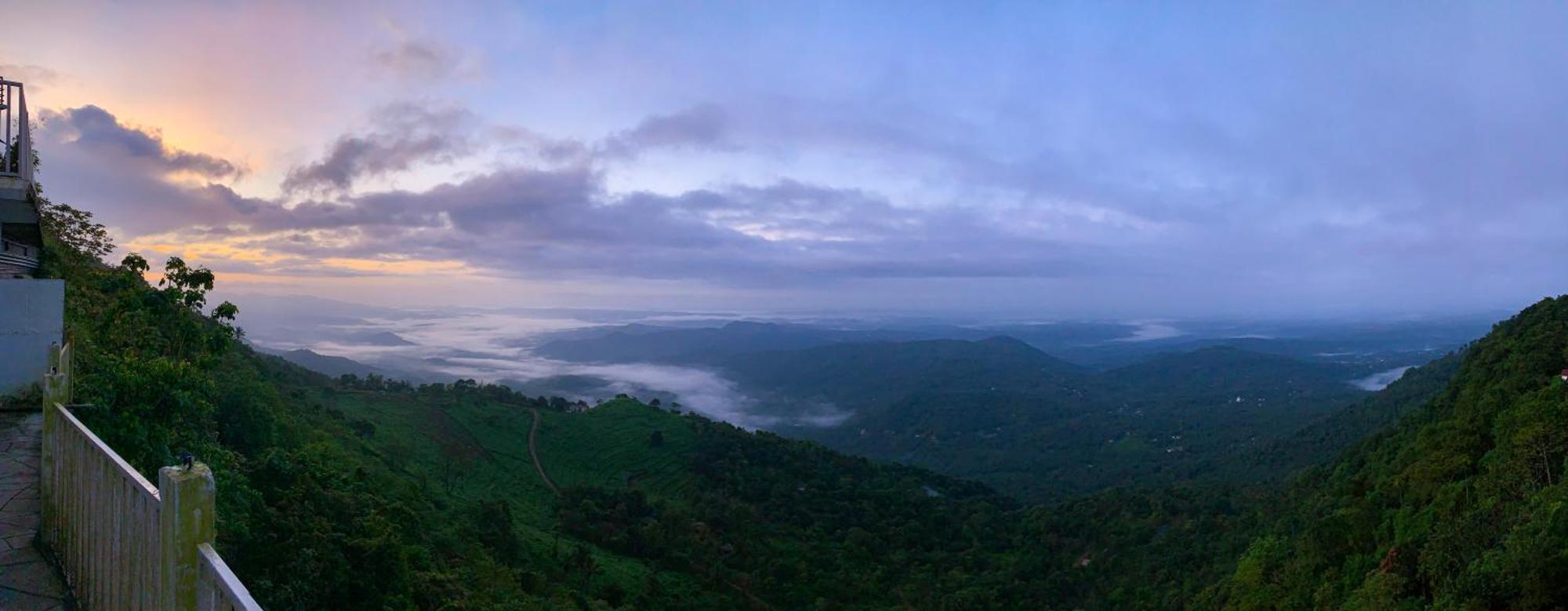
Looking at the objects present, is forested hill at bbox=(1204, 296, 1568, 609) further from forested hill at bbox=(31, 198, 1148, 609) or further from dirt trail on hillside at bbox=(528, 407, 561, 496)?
dirt trail on hillside at bbox=(528, 407, 561, 496)

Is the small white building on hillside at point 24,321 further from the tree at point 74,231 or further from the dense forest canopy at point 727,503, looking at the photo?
the tree at point 74,231

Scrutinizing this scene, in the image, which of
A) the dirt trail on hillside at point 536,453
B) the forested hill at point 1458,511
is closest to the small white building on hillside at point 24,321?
the forested hill at point 1458,511

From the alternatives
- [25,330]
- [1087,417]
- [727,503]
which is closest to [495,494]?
[727,503]

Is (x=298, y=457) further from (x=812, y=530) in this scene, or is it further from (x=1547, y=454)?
(x=812, y=530)

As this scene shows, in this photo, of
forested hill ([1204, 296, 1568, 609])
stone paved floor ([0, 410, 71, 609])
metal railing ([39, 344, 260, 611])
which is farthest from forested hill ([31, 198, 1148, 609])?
forested hill ([1204, 296, 1568, 609])

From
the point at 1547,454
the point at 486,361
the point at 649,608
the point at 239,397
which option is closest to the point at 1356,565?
the point at 1547,454

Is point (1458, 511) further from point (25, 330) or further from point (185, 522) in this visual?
point (25, 330)
